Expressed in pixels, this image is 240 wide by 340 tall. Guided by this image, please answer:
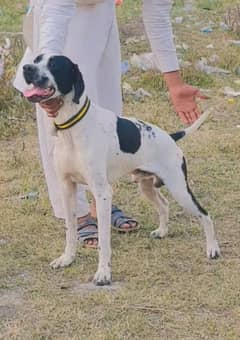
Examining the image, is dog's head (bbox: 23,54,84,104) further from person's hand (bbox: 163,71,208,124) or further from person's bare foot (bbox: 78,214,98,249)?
person's bare foot (bbox: 78,214,98,249)

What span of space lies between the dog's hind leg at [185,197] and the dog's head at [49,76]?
2.49ft

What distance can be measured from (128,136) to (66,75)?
524 mm

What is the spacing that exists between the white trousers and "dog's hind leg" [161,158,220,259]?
1.78 ft

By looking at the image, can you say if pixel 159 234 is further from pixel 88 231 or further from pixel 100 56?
pixel 100 56

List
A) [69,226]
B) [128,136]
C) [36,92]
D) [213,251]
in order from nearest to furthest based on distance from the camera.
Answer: [36,92] → [128,136] → [69,226] → [213,251]

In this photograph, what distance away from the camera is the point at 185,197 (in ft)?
14.3

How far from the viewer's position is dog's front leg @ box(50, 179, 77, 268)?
14.1 feet

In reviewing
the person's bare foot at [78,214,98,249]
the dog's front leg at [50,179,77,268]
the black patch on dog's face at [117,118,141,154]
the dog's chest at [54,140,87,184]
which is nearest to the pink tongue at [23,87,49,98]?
the dog's chest at [54,140,87,184]

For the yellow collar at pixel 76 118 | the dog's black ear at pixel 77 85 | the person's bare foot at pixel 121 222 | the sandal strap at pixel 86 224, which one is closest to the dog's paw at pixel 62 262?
the sandal strap at pixel 86 224

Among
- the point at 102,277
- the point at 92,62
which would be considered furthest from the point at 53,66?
the point at 102,277

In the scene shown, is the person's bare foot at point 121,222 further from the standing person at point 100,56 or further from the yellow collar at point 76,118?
the yellow collar at point 76,118

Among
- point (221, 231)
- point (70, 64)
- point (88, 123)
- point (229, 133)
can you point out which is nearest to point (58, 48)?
point (70, 64)

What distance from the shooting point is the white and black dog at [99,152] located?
378cm

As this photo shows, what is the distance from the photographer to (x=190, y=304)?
390 centimetres
